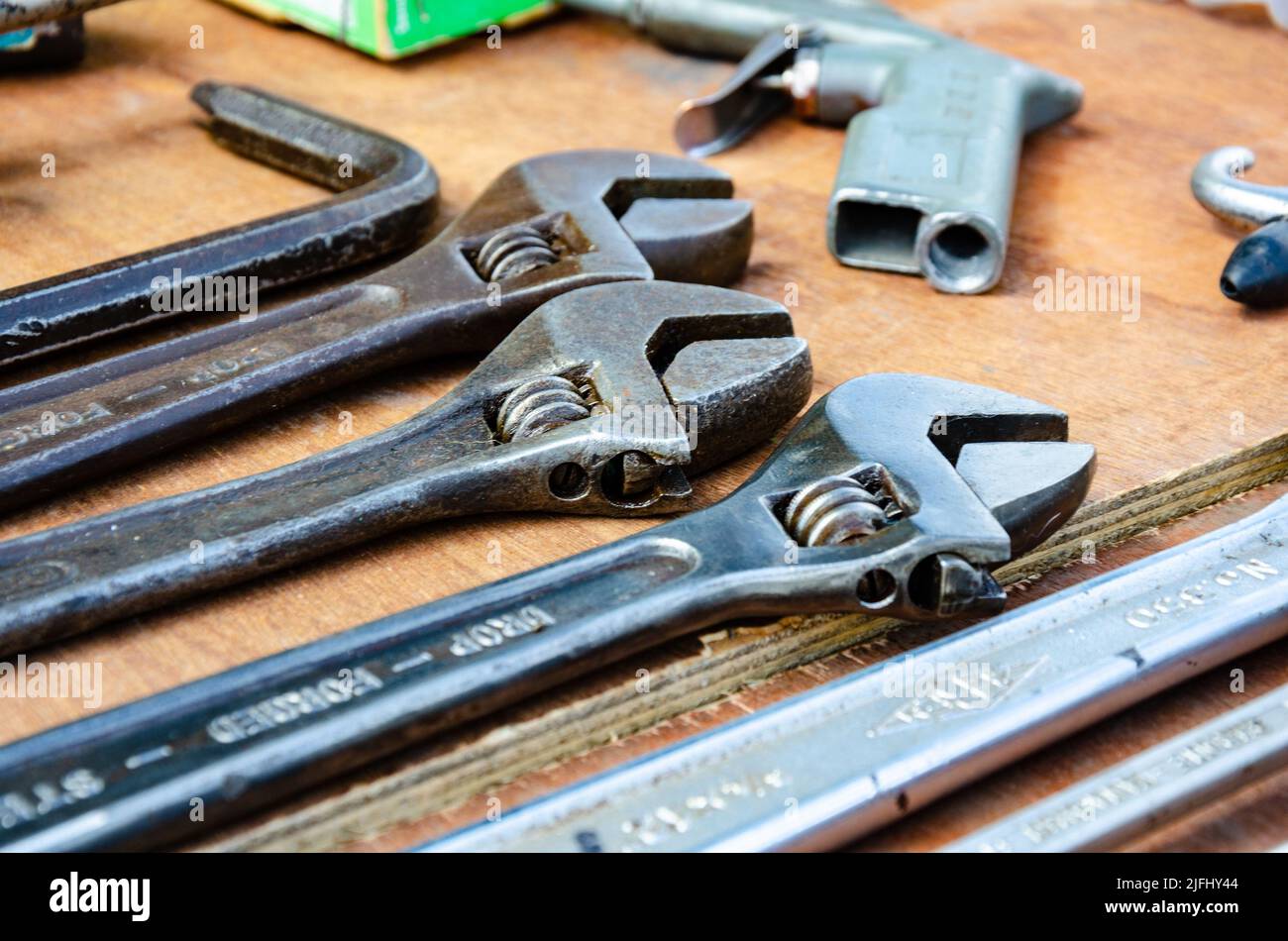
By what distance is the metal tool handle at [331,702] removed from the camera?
0.85 m

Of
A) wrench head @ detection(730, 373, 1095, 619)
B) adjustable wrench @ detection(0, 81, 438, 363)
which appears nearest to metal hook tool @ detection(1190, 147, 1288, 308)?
wrench head @ detection(730, 373, 1095, 619)

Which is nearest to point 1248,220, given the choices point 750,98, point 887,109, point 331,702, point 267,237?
point 887,109

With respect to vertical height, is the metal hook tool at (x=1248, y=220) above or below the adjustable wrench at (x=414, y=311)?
above

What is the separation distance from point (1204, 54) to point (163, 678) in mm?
1793

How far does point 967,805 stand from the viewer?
0.95 meters

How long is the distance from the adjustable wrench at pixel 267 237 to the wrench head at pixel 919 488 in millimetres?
586

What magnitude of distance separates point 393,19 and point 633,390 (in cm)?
105

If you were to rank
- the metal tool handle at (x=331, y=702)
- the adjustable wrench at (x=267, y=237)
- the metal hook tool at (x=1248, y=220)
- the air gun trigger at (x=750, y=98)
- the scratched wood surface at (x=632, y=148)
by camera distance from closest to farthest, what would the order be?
1. the metal tool handle at (x=331, y=702)
2. the scratched wood surface at (x=632, y=148)
3. the adjustable wrench at (x=267, y=237)
4. the metal hook tool at (x=1248, y=220)
5. the air gun trigger at (x=750, y=98)

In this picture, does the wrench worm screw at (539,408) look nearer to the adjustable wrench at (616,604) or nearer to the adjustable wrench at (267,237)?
the adjustable wrench at (616,604)

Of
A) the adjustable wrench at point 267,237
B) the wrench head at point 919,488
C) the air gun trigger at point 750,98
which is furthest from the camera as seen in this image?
the air gun trigger at point 750,98

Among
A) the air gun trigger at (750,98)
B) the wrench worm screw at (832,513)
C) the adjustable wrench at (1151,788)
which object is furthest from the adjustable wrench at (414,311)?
the adjustable wrench at (1151,788)

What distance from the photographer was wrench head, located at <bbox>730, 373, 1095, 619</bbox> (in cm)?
102

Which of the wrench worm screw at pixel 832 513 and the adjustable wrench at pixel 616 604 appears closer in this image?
the adjustable wrench at pixel 616 604

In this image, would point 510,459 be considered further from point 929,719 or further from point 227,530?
point 929,719
